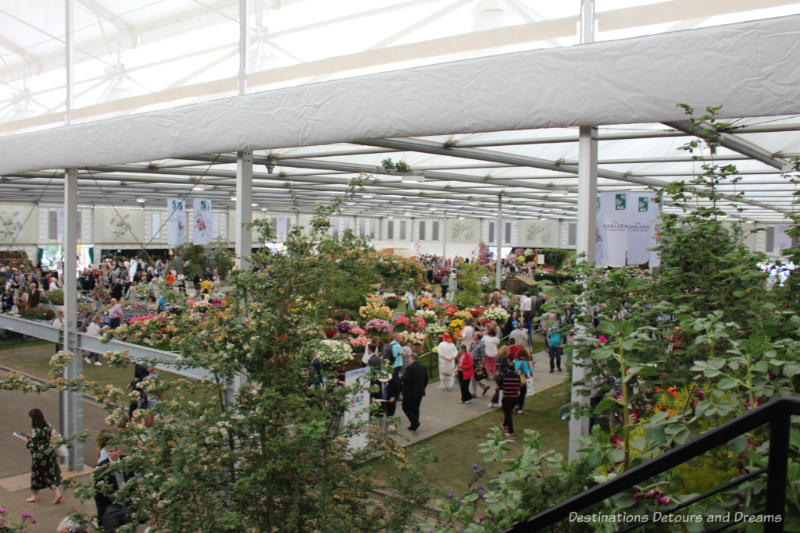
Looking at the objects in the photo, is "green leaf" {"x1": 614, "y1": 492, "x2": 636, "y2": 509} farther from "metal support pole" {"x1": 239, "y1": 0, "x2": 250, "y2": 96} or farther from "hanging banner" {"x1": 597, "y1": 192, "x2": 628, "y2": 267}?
"metal support pole" {"x1": 239, "y1": 0, "x2": 250, "y2": 96}

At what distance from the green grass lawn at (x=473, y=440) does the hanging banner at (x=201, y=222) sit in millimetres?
5332

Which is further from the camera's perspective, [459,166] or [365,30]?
[459,166]

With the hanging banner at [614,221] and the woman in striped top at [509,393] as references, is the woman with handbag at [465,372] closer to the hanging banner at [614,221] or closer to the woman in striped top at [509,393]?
the woman in striped top at [509,393]

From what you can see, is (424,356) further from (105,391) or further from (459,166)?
(105,391)

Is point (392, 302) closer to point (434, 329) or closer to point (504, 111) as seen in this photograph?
point (434, 329)

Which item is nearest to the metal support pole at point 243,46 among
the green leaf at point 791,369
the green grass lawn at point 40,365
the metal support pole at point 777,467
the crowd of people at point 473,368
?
the crowd of people at point 473,368

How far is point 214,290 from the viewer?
13.0 feet

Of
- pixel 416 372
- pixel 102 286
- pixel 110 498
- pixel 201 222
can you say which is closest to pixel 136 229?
pixel 102 286

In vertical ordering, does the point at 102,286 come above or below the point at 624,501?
below

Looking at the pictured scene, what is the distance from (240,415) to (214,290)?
134 centimetres

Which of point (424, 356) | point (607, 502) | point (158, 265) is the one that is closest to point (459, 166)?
point (607, 502)

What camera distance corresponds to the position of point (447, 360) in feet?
41.7

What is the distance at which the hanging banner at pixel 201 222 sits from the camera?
1038 cm

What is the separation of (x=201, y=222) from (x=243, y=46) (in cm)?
531
